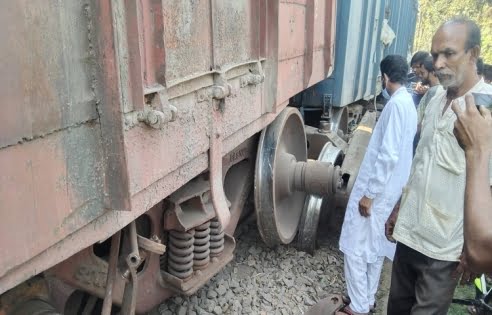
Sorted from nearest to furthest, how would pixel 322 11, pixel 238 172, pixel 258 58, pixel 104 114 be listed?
pixel 104 114 → pixel 258 58 → pixel 238 172 → pixel 322 11

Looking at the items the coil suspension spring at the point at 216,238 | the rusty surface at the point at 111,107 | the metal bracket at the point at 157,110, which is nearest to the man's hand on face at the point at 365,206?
the coil suspension spring at the point at 216,238

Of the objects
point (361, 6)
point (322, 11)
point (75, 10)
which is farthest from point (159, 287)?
point (361, 6)

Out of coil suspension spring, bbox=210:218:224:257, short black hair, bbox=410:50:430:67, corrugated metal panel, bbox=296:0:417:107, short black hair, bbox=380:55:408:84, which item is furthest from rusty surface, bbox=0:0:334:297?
short black hair, bbox=410:50:430:67

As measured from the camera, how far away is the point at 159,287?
246 centimetres

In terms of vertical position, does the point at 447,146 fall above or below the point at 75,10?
below

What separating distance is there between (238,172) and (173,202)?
1.14m

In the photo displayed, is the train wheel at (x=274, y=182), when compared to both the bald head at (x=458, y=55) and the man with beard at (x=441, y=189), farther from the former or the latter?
the bald head at (x=458, y=55)

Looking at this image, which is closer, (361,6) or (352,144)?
(352,144)

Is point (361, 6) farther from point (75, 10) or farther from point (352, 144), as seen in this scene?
point (75, 10)

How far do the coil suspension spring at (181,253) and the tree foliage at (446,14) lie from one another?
20.6 meters

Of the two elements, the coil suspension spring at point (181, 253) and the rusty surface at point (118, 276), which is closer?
the rusty surface at point (118, 276)

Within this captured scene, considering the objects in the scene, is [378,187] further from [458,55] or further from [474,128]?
[474,128]

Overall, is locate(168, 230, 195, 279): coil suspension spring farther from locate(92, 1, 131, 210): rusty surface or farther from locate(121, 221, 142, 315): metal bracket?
locate(92, 1, 131, 210): rusty surface

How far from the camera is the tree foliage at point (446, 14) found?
20.4 metres
